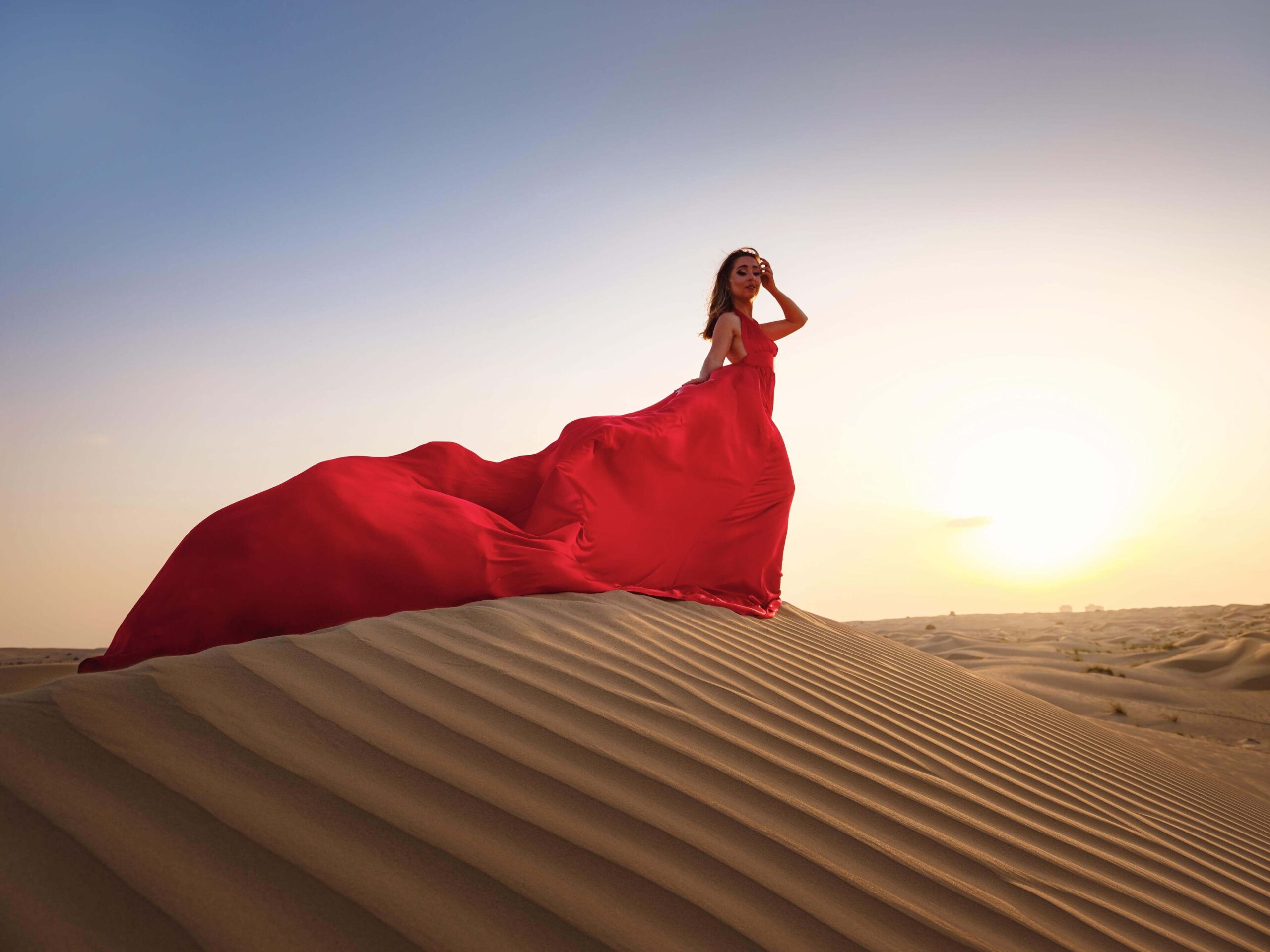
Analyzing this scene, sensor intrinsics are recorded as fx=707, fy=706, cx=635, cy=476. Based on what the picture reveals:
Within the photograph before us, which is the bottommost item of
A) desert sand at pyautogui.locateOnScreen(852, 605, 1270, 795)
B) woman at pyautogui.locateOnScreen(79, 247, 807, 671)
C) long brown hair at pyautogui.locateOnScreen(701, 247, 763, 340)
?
desert sand at pyautogui.locateOnScreen(852, 605, 1270, 795)

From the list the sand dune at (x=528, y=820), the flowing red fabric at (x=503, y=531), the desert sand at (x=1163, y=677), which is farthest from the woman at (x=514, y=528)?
the desert sand at (x=1163, y=677)

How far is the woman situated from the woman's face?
33cm

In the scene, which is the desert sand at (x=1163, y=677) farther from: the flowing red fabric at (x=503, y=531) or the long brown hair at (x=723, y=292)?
the long brown hair at (x=723, y=292)

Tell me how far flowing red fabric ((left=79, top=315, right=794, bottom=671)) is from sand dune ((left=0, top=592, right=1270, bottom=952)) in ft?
1.81

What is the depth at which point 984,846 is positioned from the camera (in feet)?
4.83

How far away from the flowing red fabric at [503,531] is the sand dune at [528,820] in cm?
55

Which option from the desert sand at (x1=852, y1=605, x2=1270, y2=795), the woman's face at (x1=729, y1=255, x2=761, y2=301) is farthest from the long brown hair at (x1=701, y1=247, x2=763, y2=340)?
the desert sand at (x1=852, y1=605, x2=1270, y2=795)

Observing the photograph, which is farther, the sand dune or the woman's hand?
the woman's hand

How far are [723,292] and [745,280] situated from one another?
21 cm

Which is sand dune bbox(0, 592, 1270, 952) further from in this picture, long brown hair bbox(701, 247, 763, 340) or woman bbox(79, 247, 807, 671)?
long brown hair bbox(701, 247, 763, 340)

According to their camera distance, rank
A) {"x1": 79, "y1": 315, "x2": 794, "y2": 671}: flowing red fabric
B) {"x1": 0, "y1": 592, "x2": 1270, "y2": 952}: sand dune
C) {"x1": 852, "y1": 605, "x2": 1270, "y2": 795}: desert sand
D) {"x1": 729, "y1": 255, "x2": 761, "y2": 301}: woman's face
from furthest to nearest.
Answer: {"x1": 729, "y1": 255, "x2": 761, "y2": 301}: woman's face → {"x1": 852, "y1": 605, "x2": 1270, "y2": 795}: desert sand → {"x1": 79, "y1": 315, "x2": 794, "y2": 671}: flowing red fabric → {"x1": 0, "y1": 592, "x2": 1270, "y2": 952}: sand dune

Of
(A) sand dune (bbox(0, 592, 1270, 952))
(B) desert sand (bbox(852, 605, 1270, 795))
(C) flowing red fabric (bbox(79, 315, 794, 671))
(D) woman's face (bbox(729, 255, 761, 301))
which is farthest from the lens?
(D) woman's face (bbox(729, 255, 761, 301))

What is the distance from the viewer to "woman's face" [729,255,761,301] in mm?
5098

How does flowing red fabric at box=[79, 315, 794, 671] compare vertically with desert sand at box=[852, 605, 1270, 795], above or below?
above
